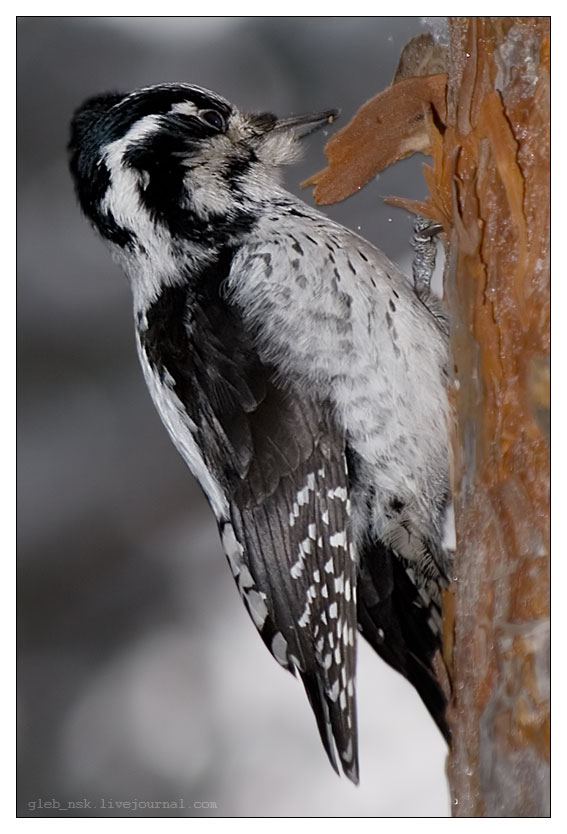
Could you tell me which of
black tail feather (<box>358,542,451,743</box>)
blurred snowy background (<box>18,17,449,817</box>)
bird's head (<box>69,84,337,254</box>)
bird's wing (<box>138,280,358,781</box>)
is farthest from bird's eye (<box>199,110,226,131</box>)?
black tail feather (<box>358,542,451,743</box>)

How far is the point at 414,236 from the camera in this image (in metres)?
1.15

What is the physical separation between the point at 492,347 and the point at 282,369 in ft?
0.96

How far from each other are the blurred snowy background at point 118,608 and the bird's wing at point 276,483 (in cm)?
4

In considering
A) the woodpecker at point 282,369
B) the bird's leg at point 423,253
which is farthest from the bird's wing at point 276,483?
the bird's leg at point 423,253

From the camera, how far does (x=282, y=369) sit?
1129mm

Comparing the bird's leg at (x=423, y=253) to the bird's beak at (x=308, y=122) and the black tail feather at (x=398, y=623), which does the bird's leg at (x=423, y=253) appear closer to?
the bird's beak at (x=308, y=122)

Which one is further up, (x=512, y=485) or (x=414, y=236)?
(x=414, y=236)

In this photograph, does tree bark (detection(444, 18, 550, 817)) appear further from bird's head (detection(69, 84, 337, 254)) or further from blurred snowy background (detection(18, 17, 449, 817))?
bird's head (detection(69, 84, 337, 254))

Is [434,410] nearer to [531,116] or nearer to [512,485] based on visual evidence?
[512,485]

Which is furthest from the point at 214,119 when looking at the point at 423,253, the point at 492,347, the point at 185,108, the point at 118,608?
the point at 118,608
